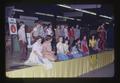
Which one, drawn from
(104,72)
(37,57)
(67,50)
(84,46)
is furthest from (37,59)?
(104,72)

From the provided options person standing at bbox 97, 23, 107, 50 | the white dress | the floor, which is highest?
person standing at bbox 97, 23, 107, 50

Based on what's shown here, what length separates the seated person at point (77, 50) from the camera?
3.31m

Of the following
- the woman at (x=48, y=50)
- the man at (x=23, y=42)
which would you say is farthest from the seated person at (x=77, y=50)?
the man at (x=23, y=42)

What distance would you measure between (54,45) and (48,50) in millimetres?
62

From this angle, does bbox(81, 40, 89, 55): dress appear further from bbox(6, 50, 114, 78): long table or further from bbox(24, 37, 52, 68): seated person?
bbox(24, 37, 52, 68): seated person

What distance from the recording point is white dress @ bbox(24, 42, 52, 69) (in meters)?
3.31

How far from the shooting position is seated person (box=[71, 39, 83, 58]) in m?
3.31

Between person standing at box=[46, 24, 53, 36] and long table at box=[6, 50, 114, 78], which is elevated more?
person standing at box=[46, 24, 53, 36]

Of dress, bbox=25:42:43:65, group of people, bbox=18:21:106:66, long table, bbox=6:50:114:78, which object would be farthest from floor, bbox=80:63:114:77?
dress, bbox=25:42:43:65

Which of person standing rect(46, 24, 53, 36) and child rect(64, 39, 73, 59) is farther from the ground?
person standing rect(46, 24, 53, 36)

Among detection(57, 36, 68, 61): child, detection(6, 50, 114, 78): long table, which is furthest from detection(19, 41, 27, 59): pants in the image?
detection(57, 36, 68, 61): child

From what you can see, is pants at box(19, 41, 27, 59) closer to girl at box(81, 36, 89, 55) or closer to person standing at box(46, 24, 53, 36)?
person standing at box(46, 24, 53, 36)

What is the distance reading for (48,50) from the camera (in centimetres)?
331

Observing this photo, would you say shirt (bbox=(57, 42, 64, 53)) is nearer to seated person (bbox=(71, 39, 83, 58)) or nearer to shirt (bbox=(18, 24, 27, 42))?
seated person (bbox=(71, 39, 83, 58))
